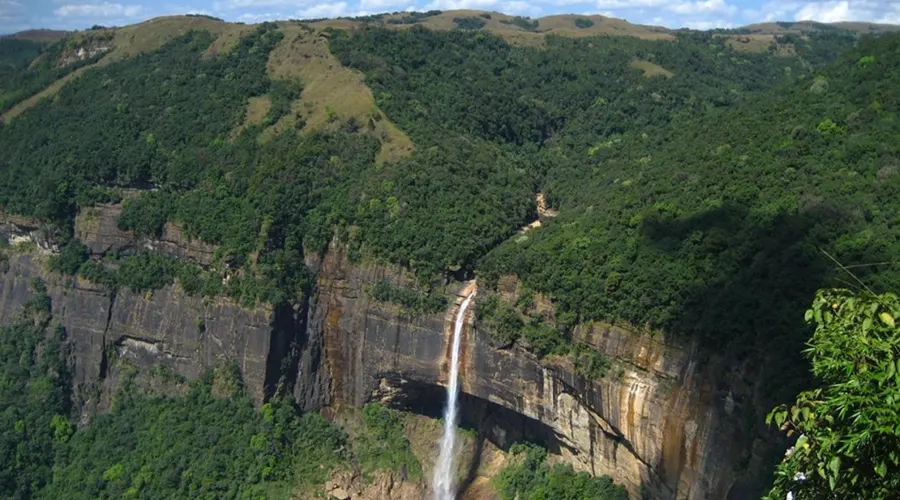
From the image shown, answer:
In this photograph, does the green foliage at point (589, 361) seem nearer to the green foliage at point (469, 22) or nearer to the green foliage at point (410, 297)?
the green foliage at point (410, 297)

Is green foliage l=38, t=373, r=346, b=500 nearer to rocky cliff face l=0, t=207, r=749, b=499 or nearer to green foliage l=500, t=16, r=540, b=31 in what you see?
rocky cliff face l=0, t=207, r=749, b=499

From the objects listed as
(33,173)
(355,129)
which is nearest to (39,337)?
(33,173)

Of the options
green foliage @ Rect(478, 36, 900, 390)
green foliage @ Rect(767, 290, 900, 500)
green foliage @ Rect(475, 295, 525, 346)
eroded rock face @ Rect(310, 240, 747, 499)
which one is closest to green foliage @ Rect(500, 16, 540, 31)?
green foliage @ Rect(478, 36, 900, 390)

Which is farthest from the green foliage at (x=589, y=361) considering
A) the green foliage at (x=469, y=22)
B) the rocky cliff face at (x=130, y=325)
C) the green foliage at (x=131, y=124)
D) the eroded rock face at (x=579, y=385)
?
the green foliage at (x=469, y=22)

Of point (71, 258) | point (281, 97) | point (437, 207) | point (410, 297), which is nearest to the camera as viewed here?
point (410, 297)

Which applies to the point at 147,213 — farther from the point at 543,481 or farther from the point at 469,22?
the point at 469,22

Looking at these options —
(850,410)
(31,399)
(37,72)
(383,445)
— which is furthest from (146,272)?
(850,410)

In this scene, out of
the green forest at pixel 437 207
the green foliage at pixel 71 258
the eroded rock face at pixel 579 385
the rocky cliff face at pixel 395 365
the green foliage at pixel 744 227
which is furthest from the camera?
the green foliage at pixel 71 258
